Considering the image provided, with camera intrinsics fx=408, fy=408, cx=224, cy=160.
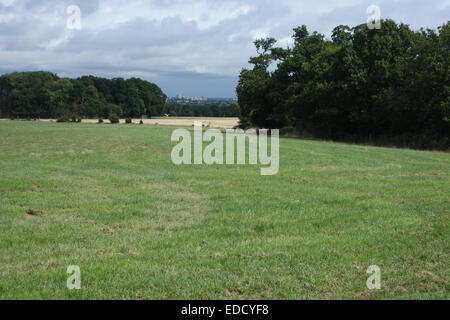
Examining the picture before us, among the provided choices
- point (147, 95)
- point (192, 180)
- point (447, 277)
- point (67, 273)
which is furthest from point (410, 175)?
point (147, 95)

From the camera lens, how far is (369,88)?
40.2m

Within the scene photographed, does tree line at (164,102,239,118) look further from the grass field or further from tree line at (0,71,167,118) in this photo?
the grass field

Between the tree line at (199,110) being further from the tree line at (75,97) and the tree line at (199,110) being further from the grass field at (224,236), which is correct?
the grass field at (224,236)

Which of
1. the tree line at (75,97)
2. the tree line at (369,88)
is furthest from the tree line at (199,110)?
the tree line at (369,88)

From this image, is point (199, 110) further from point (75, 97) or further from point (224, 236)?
point (224, 236)

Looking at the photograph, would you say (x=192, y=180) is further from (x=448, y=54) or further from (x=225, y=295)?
(x=448, y=54)

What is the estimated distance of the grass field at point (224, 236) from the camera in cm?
550

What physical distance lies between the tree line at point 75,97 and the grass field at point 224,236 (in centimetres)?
9925

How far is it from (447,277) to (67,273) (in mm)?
5390

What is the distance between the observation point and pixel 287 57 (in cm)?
5881

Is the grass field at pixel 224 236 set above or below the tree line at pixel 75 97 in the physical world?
below

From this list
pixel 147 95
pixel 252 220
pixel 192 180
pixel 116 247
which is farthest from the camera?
pixel 147 95

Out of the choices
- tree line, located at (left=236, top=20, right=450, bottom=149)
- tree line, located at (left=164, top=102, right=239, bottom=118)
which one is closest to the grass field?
tree line, located at (left=236, top=20, right=450, bottom=149)
